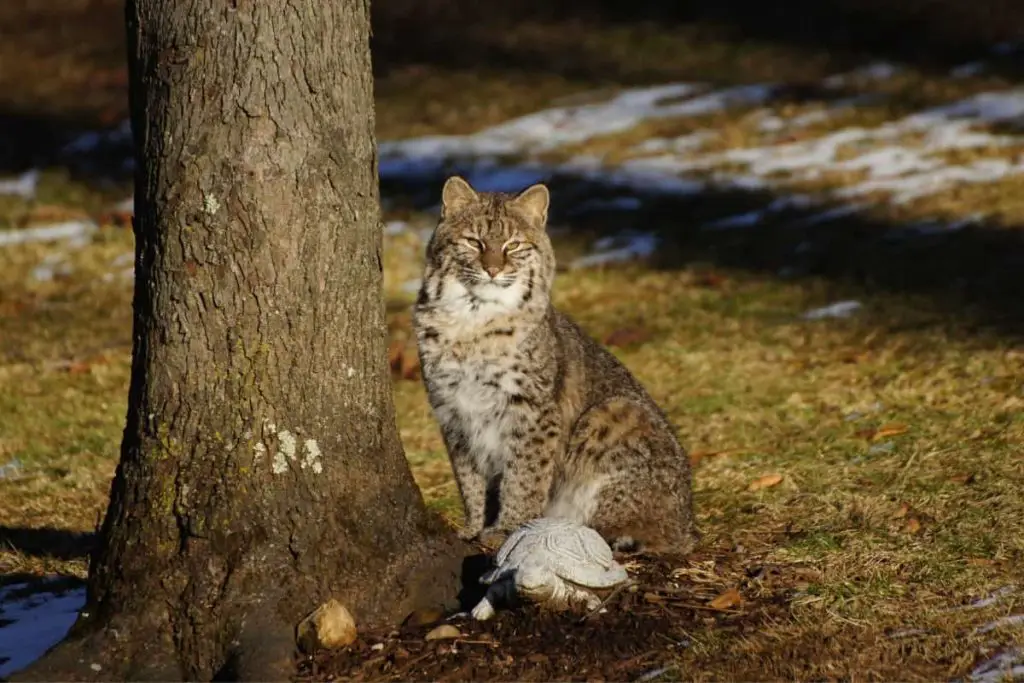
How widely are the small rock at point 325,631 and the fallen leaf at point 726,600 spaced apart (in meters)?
1.33

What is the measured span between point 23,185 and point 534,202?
10.1m

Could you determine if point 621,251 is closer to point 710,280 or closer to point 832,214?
point 710,280

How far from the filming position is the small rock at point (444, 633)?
16.8 feet

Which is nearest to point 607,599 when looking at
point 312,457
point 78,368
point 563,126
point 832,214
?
point 312,457

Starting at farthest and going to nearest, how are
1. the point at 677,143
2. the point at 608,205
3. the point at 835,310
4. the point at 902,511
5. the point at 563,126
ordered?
the point at 563,126, the point at 677,143, the point at 608,205, the point at 835,310, the point at 902,511

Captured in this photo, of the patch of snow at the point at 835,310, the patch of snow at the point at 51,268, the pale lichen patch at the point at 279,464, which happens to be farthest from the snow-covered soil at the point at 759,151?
the pale lichen patch at the point at 279,464

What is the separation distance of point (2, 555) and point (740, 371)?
15.5 feet

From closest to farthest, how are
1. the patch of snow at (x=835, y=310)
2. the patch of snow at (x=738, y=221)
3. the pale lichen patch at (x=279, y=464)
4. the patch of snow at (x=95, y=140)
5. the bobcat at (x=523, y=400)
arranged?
the pale lichen patch at (x=279, y=464), the bobcat at (x=523, y=400), the patch of snow at (x=835, y=310), the patch of snow at (x=738, y=221), the patch of snow at (x=95, y=140)

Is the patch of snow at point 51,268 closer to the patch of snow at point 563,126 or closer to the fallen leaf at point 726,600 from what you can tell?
the patch of snow at point 563,126

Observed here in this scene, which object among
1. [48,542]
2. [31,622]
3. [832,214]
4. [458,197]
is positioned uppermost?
[458,197]

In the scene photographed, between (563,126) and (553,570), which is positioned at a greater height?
(563,126)

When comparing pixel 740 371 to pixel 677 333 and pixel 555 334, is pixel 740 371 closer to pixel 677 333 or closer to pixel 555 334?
pixel 677 333

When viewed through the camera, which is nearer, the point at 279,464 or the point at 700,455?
the point at 279,464

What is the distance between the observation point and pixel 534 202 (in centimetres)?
708
